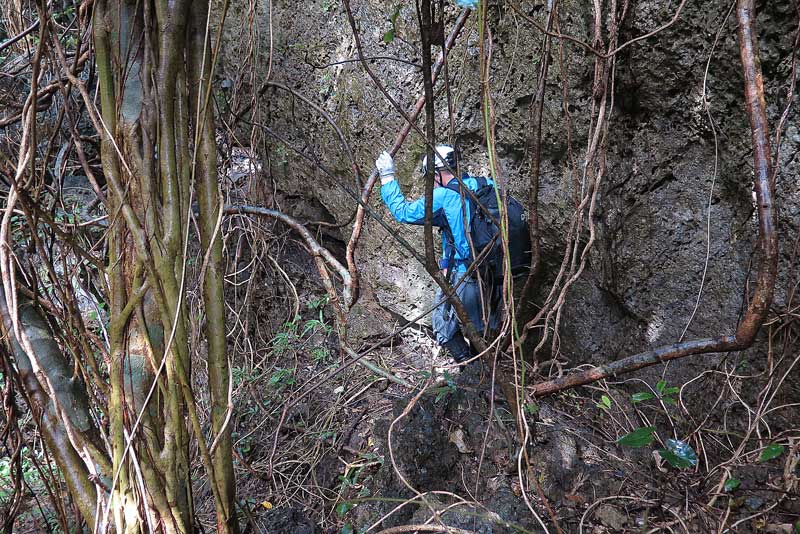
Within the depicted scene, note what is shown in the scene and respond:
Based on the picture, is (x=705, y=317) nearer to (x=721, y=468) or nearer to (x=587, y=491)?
(x=721, y=468)

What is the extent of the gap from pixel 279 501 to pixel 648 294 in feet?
7.36

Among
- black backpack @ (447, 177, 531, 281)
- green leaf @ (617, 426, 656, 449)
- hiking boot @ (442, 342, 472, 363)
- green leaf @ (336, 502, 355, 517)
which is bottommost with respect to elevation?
green leaf @ (336, 502, 355, 517)

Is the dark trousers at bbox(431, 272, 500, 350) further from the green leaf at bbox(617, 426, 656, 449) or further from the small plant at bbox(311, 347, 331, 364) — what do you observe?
the green leaf at bbox(617, 426, 656, 449)

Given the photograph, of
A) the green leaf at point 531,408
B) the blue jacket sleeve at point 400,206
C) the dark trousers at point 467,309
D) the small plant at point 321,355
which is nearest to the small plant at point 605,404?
the green leaf at point 531,408

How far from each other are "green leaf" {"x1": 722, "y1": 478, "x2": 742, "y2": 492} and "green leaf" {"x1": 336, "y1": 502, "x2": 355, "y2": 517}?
144 centimetres

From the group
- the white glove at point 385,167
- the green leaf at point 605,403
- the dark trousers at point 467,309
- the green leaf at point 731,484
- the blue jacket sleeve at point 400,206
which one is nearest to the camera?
the green leaf at point 731,484

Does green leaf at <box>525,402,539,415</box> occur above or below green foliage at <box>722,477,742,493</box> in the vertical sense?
above

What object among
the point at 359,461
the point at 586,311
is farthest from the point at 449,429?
the point at 586,311

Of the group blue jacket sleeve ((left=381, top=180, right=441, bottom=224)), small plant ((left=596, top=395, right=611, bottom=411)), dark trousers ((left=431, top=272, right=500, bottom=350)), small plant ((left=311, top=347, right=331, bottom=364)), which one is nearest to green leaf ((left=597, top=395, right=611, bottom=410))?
small plant ((left=596, top=395, right=611, bottom=411))

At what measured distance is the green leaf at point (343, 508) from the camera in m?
2.30

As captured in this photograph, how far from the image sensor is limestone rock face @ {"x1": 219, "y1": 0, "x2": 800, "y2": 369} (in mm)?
2400

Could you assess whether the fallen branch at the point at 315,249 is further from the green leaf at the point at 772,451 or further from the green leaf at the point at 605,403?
the green leaf at the point at 772,451

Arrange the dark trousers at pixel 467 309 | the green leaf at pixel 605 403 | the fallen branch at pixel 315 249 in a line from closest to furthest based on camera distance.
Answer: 1. the fallen branch at pixel 315 249
2. the green leaf at pixel 605 403
3. the dark trousers at pixel 467 309

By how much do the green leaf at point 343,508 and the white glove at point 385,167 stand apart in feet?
5.67
